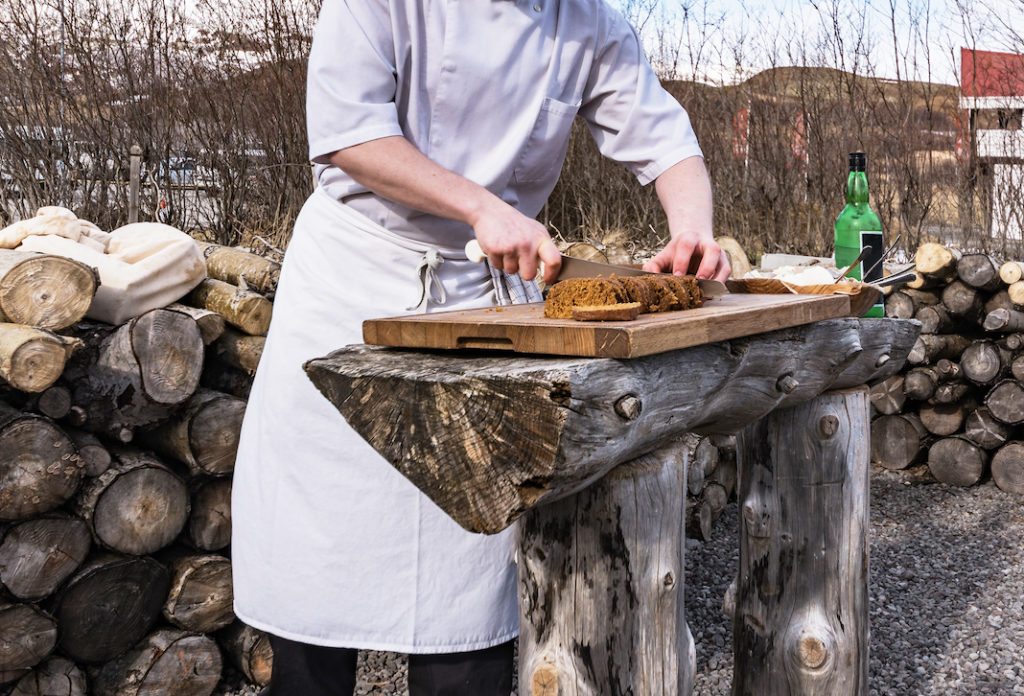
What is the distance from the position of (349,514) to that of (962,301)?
4.35 meters

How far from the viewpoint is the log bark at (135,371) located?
2811mm

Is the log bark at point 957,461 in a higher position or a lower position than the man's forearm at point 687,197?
lower

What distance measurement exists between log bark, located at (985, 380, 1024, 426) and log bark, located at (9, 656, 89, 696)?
15.0 feet

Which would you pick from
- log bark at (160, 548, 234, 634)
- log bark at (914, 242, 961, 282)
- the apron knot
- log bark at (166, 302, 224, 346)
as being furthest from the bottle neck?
log bark at (914, 242, 961, 282)

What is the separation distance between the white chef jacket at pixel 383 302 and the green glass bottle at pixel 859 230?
1087 mm

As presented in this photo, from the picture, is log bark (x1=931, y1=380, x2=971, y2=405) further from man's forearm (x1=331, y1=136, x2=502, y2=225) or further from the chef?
man's forearm (x1=331, y1=136, x2=502, y2=225)

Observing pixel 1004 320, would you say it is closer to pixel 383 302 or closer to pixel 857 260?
pixel 857 260

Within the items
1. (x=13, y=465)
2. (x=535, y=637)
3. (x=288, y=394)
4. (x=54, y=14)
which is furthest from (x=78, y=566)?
(x=54, y=14)

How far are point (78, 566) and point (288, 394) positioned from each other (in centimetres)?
142

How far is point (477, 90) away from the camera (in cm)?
183

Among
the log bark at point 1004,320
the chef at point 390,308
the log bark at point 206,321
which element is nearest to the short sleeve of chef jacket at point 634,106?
the chef at point 390,308

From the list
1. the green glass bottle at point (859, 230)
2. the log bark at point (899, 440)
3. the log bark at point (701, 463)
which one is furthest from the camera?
the log bark at point (899, 440)

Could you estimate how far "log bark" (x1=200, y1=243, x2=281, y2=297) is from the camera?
3.50 metres

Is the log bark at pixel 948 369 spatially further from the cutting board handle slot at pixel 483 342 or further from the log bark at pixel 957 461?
the cutting board handle slot at pixel 483 342
